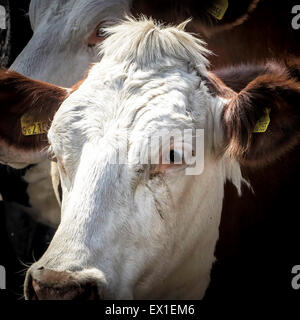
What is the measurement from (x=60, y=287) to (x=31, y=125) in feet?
4.20

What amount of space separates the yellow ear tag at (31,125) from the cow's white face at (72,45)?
118 cm

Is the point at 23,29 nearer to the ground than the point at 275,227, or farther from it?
farther from it

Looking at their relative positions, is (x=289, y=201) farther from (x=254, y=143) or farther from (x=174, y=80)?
(x=174, y=80)

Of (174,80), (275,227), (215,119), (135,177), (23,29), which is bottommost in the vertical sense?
(275,227)

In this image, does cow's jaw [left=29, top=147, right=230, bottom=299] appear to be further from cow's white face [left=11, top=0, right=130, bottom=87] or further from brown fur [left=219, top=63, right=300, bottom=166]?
cow's white face [left=11, top=0, right=130, bottom=87]

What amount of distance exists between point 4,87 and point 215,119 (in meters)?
1.22

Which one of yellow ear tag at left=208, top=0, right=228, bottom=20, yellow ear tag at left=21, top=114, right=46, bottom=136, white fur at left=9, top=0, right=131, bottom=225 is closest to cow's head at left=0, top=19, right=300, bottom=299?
yellow ear tag at left=21, top=114, right=46, bottom=136

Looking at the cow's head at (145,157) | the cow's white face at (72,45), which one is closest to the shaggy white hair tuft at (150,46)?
the cow's head at (145,157)

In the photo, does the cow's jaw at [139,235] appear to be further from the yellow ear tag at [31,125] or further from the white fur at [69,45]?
the white fur at [69,45]

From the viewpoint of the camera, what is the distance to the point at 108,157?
2244 mm

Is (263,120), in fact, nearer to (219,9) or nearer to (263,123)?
(263,123)

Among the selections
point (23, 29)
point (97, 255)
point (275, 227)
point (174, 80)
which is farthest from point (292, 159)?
point (23, 29)

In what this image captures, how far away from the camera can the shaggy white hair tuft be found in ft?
8.49

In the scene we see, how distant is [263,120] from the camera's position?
2.42 m
